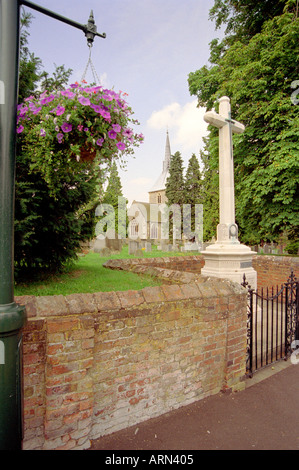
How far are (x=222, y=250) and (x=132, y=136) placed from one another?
3.73 m

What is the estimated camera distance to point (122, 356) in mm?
2725

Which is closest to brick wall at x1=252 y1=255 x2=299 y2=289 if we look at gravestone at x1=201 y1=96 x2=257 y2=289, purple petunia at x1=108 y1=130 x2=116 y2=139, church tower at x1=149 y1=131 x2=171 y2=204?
gravestone at x1=201 y1=96 x2=257 y2=289

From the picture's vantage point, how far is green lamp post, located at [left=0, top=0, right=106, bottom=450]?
162cm

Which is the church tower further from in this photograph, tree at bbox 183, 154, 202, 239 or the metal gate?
the metal gate

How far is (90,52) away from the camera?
8.54ft

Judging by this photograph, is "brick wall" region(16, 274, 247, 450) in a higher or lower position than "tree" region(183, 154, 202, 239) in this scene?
lower

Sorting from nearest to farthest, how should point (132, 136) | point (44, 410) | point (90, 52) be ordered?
point (44, 410) → point (90, 52) → point (132, 136)

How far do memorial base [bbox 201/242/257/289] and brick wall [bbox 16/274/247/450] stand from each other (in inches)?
82.9

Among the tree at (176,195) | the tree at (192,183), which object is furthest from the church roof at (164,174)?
the tree at (192,183)

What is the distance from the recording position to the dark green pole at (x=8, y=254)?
1621 millimetres

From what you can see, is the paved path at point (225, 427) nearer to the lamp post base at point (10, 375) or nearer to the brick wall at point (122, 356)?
the brick wall at point (122, 356)

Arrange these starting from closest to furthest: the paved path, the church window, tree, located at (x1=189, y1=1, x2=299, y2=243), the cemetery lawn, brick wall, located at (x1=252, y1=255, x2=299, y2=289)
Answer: the paved path < the cemetery lawn < brick wall, located at (x1=252, y1=255, x2=299, y2=289) < tree, located at (x1=189, y1=1, x2=299, y2=243) < the church window
